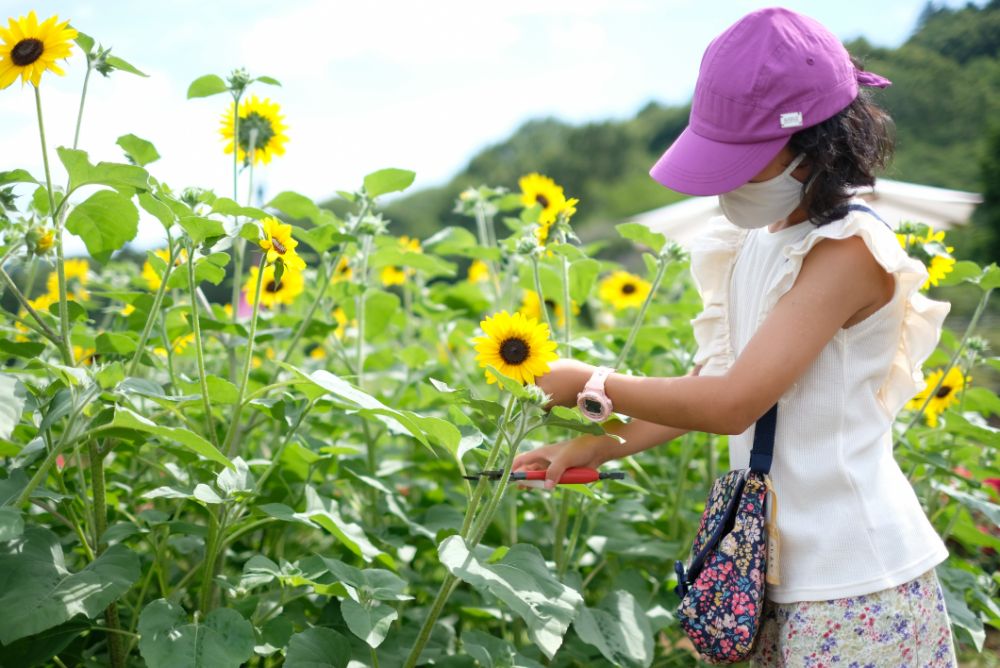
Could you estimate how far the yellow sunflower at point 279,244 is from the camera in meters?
1.52

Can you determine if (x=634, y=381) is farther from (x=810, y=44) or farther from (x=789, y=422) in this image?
(x=810, y=44)

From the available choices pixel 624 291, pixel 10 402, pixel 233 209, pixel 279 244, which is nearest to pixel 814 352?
pixel 279 244

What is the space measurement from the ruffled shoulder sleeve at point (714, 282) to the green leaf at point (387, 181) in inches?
23.2

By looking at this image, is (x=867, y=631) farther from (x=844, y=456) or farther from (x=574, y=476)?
(x=574, y=476)

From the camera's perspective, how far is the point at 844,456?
4.64 ft

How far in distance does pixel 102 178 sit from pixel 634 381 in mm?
855

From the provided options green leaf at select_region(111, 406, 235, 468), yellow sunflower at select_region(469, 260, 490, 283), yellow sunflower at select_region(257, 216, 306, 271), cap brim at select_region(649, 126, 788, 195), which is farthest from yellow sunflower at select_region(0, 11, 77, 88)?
yellow sunflower at select_region(469, 260, 490, 283)

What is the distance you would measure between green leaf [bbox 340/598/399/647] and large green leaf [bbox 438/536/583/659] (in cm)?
15

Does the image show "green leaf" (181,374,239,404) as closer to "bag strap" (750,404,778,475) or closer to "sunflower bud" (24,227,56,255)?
"sunflower bud" (24,227,56,255)

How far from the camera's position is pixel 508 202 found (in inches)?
104

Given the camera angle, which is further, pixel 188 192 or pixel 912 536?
pixel 188 192

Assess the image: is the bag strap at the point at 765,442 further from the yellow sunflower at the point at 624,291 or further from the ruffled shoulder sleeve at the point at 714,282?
the yellow sunflower at the point at 624,291

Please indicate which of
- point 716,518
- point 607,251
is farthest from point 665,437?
point 607,251

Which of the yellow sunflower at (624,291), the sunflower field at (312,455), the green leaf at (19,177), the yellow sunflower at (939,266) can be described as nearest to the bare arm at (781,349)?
the sunflower field at (312,455)
